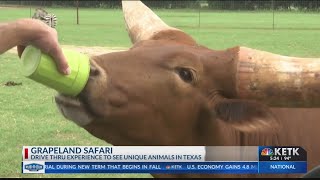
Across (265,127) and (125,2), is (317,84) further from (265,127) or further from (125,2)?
(125,2)

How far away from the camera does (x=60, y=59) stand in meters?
2.48

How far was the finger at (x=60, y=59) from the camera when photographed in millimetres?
2463

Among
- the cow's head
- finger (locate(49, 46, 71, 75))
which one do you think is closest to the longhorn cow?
the cow's head

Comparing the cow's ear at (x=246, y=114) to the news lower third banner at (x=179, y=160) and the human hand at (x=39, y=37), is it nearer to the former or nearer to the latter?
the news lower third banner at (x=179, y=160)

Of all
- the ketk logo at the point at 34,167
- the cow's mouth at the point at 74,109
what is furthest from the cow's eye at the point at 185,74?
the ketk logo at the point at 34,167

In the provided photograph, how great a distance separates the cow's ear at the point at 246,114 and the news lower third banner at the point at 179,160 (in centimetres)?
21

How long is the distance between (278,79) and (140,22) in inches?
55.0

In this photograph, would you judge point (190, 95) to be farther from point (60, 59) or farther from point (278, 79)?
Answer: point (60, 59)

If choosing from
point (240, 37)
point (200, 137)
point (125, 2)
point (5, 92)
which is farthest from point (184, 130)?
point (240, 37)

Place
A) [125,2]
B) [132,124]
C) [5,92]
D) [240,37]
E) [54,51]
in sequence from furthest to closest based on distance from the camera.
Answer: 1. [240,37]
2. [5,92]
3. [125,2]
4. [132,124]
5. [54,51]

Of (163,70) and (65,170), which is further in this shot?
(65,170)

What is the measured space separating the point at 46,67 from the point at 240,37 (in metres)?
23.9

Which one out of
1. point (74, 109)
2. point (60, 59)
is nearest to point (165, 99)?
point (74, 109)

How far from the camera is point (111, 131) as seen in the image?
2.86 meters
